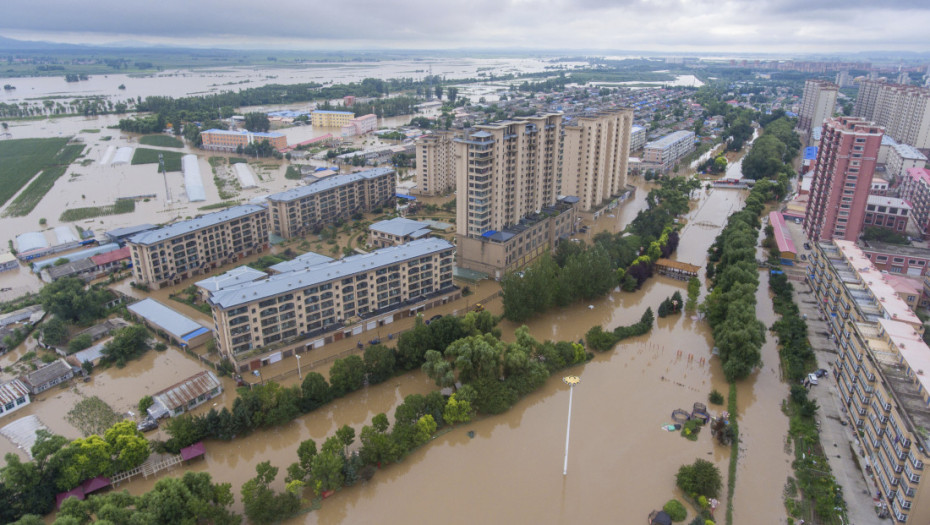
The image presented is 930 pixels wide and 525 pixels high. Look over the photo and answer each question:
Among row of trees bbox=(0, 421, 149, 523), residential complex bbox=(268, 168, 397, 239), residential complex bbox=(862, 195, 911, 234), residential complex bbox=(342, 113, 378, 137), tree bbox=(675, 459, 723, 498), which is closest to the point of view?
row of trees bbox=(0, 421, 149, 523)

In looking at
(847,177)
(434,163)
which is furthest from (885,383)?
(434,163)

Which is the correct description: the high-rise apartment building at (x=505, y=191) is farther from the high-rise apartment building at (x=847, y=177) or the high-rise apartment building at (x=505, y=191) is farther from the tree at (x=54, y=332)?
the tree at (x=54, y=332)

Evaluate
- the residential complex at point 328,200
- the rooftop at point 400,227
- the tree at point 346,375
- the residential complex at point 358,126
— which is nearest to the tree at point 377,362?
the tree at point 346,375

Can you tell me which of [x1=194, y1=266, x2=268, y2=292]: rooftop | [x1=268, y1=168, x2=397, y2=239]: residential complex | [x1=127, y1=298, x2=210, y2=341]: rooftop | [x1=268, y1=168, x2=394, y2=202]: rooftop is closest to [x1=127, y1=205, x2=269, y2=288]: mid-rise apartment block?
[x1=268, y1=168, x2=397, y2=239]: residential complex

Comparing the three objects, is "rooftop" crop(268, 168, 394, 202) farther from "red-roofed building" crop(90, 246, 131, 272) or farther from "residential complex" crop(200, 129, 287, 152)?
"residential complex" crop(200, 129, 287, 152)

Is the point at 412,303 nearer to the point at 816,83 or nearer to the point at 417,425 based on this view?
the point at 417,425

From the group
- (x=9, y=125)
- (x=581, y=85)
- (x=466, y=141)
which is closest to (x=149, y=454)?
(x=466, y=141)

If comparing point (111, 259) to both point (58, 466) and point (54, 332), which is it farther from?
point (58, 466)
